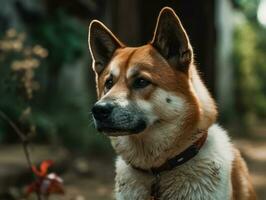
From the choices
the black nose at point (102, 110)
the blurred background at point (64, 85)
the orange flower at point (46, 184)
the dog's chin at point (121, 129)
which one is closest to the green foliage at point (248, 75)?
the blurred background at point (64, 85)

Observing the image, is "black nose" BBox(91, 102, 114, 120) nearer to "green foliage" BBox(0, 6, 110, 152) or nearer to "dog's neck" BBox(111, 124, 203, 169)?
"dog's neck" BBox(111, 124, 203, 169)

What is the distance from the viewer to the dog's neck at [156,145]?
4.54 metres

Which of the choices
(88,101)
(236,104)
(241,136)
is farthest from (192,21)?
(236,104)

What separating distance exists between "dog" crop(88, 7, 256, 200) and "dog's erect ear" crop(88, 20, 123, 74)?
1.02ft

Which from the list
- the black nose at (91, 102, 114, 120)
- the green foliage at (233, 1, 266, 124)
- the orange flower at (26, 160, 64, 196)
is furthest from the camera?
the green foliage at (233, 1, 266, 124)

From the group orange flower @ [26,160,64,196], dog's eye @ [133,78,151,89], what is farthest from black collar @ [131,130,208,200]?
orange flower @ [26,160,64,196]

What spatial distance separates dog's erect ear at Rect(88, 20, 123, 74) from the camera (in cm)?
509

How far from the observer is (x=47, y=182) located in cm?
569

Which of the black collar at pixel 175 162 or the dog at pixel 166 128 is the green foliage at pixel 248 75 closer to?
the dog at pixel 166 128

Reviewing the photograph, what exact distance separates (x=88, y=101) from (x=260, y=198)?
4.24 m

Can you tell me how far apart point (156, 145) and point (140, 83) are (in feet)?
1.42

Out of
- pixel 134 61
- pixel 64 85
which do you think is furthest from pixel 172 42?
pixel 64 85

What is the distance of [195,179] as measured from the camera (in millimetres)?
4480

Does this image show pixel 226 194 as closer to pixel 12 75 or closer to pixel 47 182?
pixel 47 182
